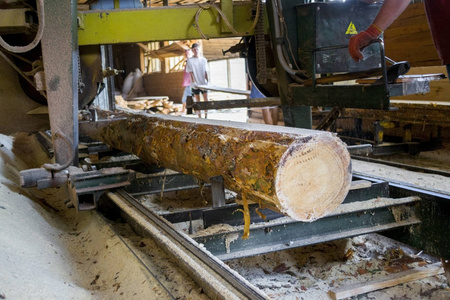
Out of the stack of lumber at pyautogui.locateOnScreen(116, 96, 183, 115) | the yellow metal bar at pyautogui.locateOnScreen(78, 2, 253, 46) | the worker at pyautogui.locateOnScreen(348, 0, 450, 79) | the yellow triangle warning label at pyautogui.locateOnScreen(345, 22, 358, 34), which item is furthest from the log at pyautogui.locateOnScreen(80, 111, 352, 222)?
the stack of lumber at pyautogui.locateOnScreen(116, 96, 183, 115)

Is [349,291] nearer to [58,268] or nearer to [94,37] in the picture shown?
[58,268]

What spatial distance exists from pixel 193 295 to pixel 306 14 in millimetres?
3471

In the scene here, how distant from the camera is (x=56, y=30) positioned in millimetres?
3176

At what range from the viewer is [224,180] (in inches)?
102

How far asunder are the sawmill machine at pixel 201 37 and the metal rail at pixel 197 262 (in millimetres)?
583

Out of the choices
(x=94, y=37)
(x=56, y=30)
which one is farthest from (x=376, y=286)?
(x=94, y=37)

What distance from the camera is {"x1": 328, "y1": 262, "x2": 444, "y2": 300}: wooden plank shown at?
2.81m

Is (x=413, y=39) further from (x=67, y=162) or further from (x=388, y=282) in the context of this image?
(x=67, y=162)

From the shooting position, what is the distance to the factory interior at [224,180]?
229 cm

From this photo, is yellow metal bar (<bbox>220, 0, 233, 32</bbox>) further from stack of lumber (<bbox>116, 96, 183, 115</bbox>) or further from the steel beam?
stack of lumber (<bbox>116, 96, 183, 115</bbox>)

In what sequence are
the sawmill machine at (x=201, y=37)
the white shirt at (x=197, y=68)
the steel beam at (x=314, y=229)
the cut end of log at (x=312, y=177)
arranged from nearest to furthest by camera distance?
the cut end of log at (x=312, y=177)
the steel beam at (x=314, y=229)
the sawmill machine at (x=201, y=37)
the white shirt at (x=197, y=68)

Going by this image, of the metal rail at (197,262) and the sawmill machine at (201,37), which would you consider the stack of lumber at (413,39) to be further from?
the metal rail at (197,262)

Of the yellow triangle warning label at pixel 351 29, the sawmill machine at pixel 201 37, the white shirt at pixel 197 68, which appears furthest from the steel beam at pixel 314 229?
the white shirt at pixel 197 68

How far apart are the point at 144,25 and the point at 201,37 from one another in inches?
22.8
